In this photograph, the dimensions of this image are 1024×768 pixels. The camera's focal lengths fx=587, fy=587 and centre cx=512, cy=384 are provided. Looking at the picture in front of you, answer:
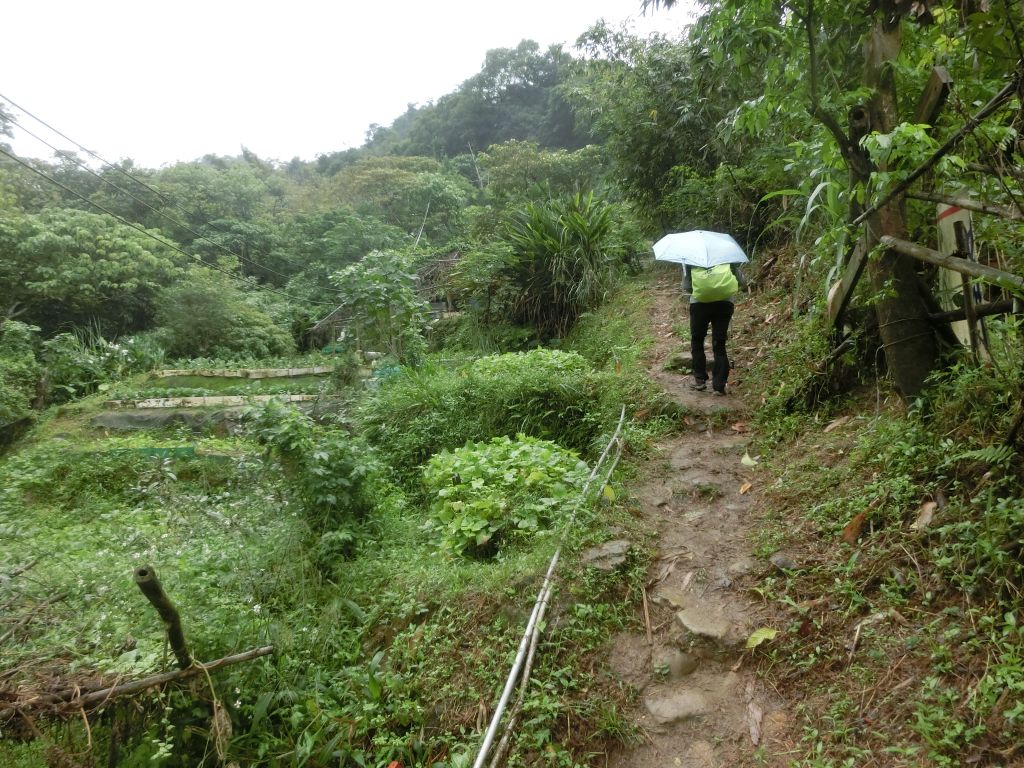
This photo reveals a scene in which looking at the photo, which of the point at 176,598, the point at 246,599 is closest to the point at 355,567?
the point at 246,599

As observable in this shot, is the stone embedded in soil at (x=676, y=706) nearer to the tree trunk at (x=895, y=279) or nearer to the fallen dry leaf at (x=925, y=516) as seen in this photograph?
the fallen dry leaf at (x=925, y=516)

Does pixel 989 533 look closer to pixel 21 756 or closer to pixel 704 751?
pixel 704 751

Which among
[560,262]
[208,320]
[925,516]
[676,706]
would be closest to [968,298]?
[925,516]

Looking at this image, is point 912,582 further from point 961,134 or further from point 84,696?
point 84,696

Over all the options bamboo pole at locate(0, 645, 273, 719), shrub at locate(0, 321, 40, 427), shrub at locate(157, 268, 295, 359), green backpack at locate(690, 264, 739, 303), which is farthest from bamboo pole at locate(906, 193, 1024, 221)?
shrub at locate(157, 268, 295, 359)

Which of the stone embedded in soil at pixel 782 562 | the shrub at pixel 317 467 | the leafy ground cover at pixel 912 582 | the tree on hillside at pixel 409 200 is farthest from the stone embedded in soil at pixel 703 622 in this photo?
the tree on hillside at pixel 409 200

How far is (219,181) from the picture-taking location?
2464 centimetres

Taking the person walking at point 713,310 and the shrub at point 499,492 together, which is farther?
the person walking at point 713,310

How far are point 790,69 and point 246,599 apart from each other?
4.29m

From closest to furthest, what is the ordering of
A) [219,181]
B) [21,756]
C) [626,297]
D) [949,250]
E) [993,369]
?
[21,756], [993,369], [949,250], [626,297], [219,181]

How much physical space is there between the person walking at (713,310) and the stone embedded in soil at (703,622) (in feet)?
9.36

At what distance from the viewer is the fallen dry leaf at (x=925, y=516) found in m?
2.53

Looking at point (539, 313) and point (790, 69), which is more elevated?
point (790, 69)

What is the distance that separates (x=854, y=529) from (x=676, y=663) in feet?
3.48
